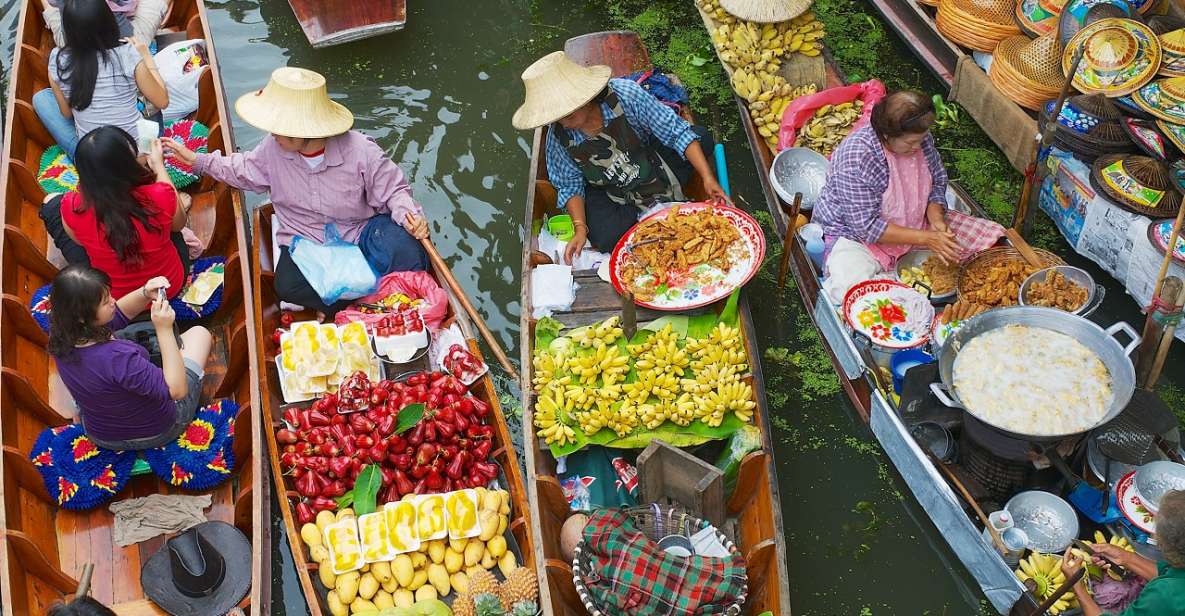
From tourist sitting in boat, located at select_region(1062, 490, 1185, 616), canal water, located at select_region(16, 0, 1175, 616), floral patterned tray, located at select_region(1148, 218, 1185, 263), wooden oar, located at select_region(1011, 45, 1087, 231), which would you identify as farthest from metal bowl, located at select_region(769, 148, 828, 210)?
tourist sitting in boat, located at select_region(1062, 490, 1185, 616)

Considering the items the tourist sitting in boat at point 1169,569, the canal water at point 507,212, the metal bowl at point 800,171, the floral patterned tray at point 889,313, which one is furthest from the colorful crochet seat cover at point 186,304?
the tourist sitting in boat at point 1169,569

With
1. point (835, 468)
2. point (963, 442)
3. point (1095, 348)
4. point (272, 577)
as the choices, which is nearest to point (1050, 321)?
point (1095, 348)

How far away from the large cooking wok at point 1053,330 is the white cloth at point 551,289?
1733 millimetres

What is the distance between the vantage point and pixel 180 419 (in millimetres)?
4316

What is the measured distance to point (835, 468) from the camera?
16.4 ft

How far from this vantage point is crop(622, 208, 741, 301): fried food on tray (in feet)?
16.0

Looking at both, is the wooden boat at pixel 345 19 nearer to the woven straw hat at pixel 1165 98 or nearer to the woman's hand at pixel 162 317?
the woman's hand at pixel 162 317

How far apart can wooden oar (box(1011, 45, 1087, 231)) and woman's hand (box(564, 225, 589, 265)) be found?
2.37 meters

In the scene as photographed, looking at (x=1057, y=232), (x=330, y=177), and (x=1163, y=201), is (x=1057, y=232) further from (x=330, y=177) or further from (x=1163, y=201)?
(x=330, y=177)

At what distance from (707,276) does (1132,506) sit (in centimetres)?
203

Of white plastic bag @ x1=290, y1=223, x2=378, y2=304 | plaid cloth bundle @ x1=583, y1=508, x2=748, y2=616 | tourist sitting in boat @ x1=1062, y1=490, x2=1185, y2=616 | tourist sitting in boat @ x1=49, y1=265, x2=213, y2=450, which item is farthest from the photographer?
white plastic bag @ x1=290, y1=223, x2=378, y2=304

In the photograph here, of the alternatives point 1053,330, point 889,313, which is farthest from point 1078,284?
point 889,313

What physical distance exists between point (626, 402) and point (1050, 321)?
6.03 feet

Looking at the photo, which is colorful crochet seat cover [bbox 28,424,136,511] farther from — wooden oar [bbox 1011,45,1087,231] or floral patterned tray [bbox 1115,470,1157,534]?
wooden oar [bbox 1011,45,1087,231]
